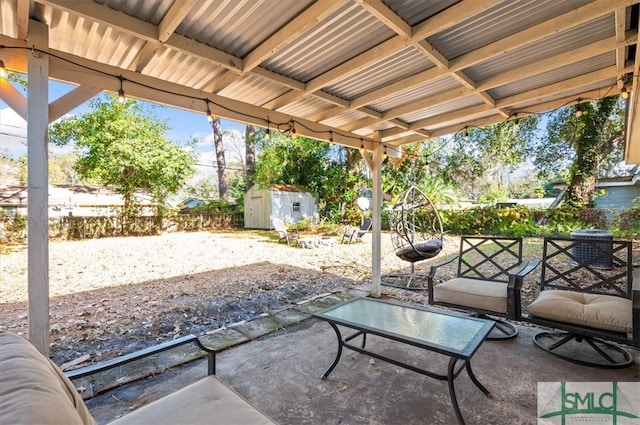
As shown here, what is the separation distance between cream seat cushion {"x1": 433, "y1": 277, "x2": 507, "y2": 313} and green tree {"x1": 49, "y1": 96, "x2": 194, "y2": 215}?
1131 cm

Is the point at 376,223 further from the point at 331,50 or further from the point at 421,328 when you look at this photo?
the point at 331,50

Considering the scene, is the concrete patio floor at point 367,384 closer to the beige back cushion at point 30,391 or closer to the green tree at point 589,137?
the beige back cushion at point 30,391

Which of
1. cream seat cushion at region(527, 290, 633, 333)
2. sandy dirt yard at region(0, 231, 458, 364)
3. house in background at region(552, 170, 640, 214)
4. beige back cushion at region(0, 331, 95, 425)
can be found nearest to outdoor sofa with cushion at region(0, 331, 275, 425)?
beige back cushion at region(0, 331, 95, 425)

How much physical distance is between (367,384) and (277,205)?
1227 cm

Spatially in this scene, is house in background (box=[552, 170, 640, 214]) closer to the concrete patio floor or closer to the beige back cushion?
the concrete patio floor

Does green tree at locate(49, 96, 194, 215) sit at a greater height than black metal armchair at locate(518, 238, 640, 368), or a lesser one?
greater

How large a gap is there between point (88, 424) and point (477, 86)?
11.0 feet

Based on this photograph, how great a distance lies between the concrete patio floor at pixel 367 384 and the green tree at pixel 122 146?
10524mm

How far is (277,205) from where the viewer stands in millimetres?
14109

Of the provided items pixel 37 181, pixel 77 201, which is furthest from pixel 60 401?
pixel 77 201

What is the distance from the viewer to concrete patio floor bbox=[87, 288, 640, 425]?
6.09 feet

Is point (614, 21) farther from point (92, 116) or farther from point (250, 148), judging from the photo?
point (250, 148)

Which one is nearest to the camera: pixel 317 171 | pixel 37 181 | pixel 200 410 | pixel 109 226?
pixel 200 410

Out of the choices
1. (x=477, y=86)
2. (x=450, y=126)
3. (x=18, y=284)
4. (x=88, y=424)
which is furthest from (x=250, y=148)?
(x=88, y=424)
